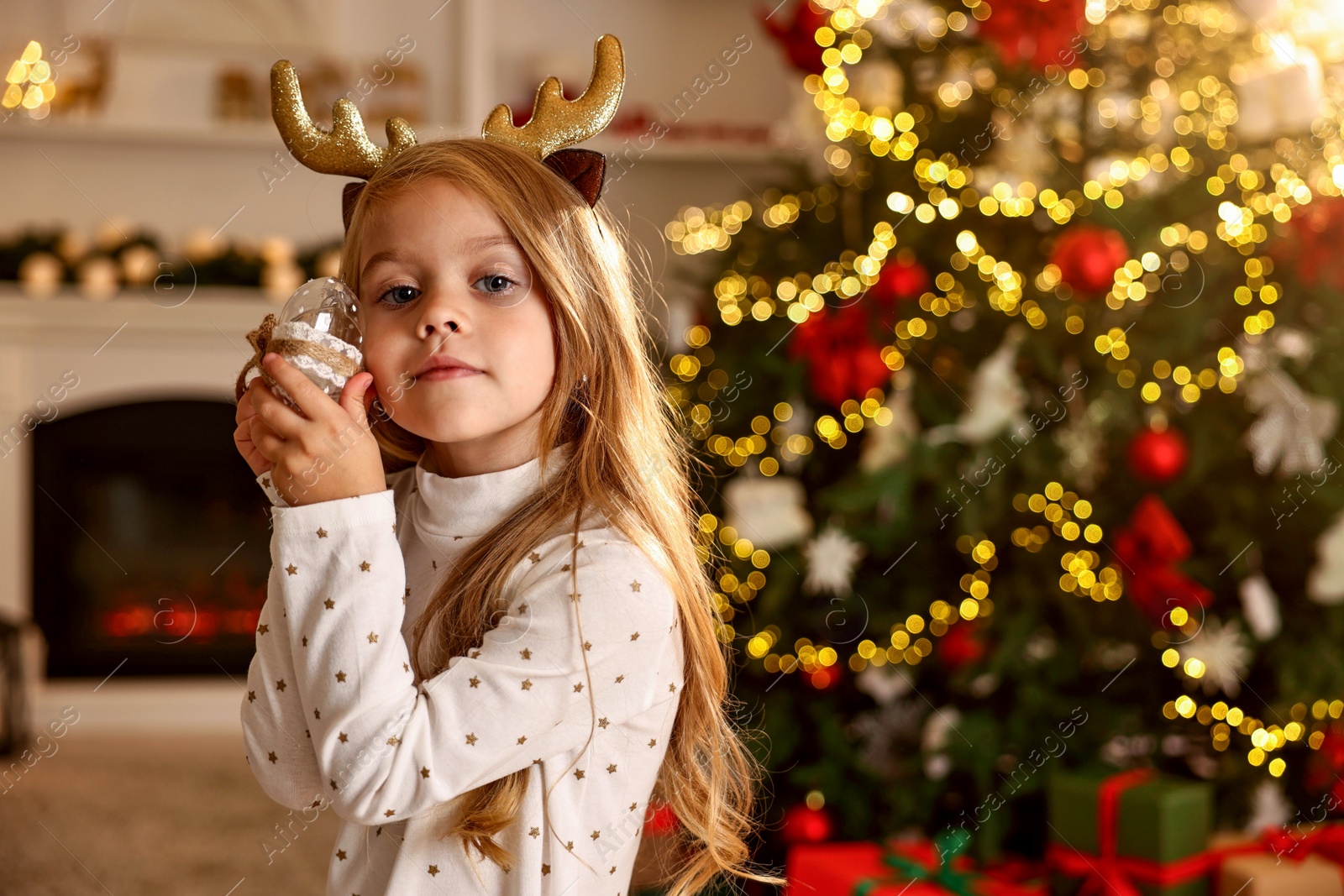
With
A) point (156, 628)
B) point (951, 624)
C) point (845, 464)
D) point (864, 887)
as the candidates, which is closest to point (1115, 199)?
point (845, 464)

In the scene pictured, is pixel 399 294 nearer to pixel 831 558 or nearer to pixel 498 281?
pixel 498 281

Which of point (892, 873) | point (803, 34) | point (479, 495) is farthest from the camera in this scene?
point (803, 34)

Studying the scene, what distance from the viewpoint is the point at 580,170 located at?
80 centimetres

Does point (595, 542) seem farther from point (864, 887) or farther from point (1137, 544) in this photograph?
point (1137, 544)

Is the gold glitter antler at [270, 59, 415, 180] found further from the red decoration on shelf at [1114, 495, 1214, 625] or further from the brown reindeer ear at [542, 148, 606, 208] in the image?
the red decoration on shelf at [1114, 495, 1214, 625]

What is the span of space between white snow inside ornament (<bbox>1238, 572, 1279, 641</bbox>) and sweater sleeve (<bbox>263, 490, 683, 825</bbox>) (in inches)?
53.2

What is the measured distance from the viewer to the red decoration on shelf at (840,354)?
180 cm

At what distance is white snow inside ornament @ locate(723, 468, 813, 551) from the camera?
5.98 ft

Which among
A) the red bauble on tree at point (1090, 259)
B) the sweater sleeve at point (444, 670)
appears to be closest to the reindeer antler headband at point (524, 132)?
the sweater sleeve at point (444, 670)

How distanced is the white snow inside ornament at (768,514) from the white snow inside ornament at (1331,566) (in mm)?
769

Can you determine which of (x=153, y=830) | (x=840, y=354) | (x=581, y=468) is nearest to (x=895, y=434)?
(x=840, y=354)

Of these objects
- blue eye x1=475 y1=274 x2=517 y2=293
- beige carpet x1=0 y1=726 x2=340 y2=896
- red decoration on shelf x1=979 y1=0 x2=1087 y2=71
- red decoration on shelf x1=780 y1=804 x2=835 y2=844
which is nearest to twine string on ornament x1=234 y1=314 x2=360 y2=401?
blue eye x1=475 y1=274 x2=517 y2=293

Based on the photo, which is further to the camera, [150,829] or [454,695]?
Answer: [150,829]

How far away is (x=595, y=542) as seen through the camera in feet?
2.42
